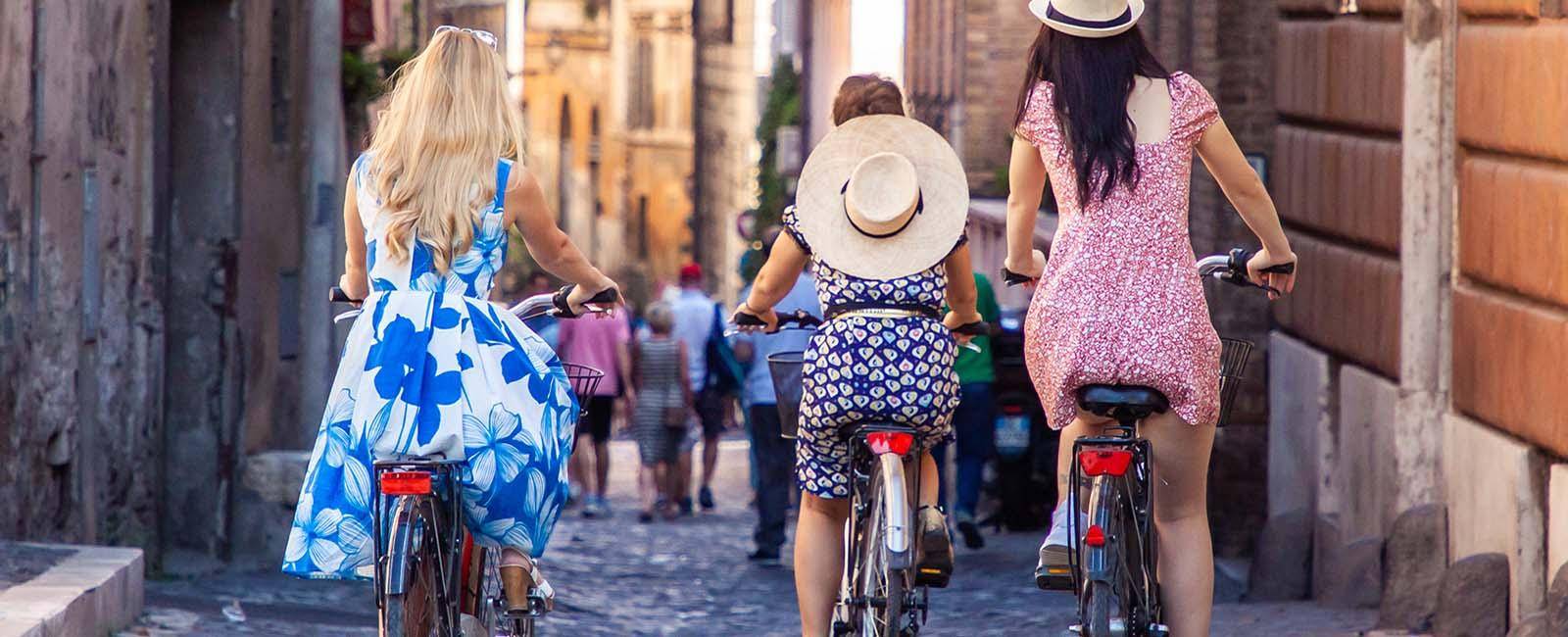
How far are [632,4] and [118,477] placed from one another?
70328 millimetres

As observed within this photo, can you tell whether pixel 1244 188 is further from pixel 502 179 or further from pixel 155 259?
pixel 155 259

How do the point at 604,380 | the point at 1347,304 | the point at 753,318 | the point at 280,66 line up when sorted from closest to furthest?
1. the point at 753,318
2. the point at 1347,304
3. the point at 280,66
4. the point at 604,380

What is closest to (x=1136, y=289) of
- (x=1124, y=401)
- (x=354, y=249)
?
(x=1124, y=401)

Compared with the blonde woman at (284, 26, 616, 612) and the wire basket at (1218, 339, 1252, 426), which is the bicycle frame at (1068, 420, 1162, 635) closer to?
the wire basket at (1218, 339, 1252, 426)

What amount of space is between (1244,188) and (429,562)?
202 cm

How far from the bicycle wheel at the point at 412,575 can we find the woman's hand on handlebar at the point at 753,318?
1.54 meters

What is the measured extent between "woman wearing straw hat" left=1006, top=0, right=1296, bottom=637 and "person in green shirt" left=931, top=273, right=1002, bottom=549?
23.3ft

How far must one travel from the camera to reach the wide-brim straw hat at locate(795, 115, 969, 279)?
6586 millimetres

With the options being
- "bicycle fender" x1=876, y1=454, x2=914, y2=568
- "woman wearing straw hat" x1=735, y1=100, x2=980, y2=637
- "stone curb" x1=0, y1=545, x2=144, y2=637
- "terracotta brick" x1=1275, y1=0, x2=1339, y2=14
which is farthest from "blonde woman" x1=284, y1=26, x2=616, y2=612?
"terracotta brick" x1=1275, y1=0, x2=1339, y2=14

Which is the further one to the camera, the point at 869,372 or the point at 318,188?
the point at 318,188

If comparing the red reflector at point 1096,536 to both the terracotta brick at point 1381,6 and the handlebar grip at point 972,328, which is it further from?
the terracotta brick at point 1381,6

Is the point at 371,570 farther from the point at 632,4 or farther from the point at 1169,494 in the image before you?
the point at 632,4

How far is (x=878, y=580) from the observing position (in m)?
6.35

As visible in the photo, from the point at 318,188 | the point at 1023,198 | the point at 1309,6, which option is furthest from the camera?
the point at 318,188
